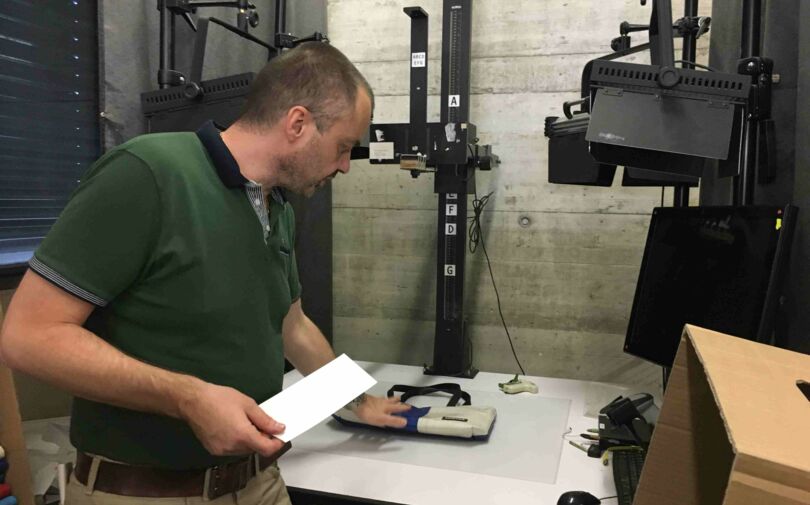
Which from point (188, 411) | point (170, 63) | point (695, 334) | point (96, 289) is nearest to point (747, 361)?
point (695, 334)

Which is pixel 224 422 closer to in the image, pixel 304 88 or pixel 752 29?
pixel 304 88

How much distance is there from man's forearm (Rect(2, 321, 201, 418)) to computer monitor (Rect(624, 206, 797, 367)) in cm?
110

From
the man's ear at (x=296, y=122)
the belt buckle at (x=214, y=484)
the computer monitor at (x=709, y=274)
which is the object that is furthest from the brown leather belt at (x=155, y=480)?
the computer monitor at (x=709, y=274)

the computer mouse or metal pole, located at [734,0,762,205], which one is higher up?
metal pole, located at [734,0,762,205]

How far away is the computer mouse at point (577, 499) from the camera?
3.66 ft

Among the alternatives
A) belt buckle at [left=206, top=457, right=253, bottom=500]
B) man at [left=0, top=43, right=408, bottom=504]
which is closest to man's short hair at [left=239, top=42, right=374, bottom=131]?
man at [left=0, top=43, right=408, bottom=504]

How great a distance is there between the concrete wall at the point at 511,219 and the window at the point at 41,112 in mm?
1217

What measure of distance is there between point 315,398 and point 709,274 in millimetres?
993

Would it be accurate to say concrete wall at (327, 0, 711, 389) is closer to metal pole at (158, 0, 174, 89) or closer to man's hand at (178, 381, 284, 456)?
metal pole at (158, 0, 174, 89)

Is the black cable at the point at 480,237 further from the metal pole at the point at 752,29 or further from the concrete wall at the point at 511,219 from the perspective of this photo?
the metal pole at the point at 752,29

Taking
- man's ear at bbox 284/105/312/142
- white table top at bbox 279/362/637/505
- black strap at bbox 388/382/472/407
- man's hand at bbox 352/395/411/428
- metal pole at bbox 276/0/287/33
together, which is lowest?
white table top at bbox 279/362/637/505

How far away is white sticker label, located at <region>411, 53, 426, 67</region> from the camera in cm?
211

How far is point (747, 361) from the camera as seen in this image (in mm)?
634

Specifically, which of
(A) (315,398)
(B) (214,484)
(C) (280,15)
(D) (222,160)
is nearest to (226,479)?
(B) (214,484)
